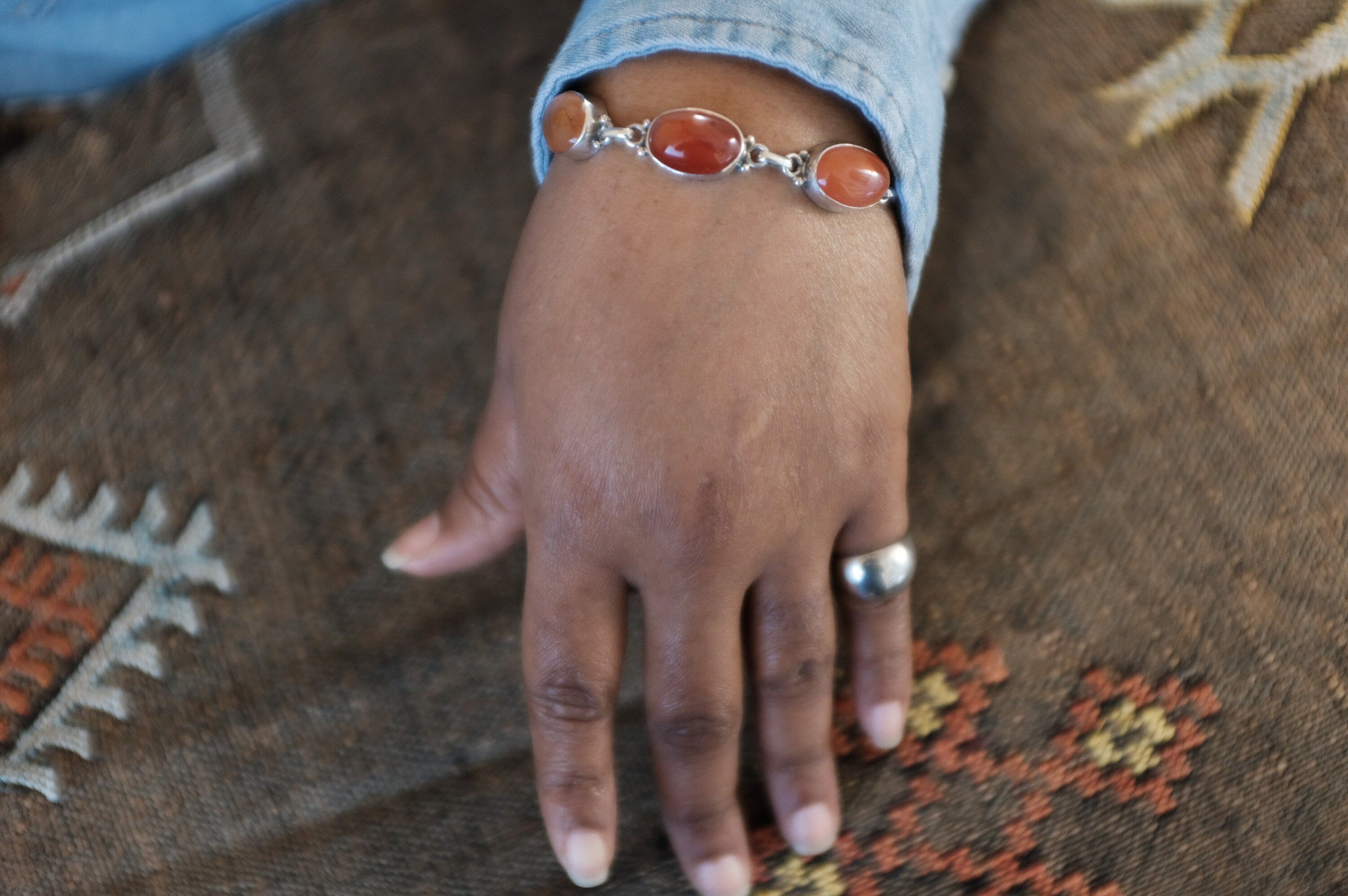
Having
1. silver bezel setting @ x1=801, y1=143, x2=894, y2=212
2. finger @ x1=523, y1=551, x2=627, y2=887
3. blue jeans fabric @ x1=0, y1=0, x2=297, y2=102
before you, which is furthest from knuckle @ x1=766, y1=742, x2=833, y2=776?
blue jeans fabric @ x1=0, y1=0, x2=297, y2=102

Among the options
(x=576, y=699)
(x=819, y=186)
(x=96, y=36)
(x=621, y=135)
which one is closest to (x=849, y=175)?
(x=819, y=186)

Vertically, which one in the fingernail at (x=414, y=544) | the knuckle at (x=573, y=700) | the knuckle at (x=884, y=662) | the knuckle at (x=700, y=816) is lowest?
the knuckle at (x=700, y=816)

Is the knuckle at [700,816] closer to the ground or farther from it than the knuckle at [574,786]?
closer to the ground

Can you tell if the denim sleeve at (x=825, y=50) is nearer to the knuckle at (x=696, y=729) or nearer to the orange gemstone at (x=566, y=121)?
the orange gemstone at (x=566, y=121)

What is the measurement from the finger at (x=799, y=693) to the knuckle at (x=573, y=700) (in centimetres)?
10

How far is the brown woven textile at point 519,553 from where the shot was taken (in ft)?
2.00

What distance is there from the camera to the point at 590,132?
59cm

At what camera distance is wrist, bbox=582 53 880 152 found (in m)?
0.59

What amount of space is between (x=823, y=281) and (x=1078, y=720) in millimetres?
319

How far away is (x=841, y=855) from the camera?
62 centimetres

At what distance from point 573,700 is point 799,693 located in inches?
5.4

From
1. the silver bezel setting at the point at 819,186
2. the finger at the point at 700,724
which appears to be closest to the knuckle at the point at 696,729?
the finger at the point at 700,724

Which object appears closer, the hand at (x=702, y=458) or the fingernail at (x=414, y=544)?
the hand at (x=702, y=458)

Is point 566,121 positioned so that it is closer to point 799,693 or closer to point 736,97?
point 736,97
